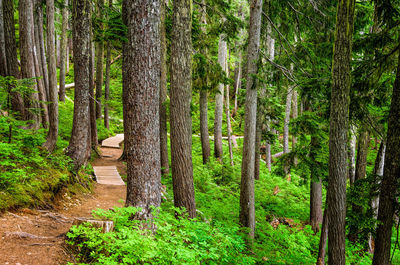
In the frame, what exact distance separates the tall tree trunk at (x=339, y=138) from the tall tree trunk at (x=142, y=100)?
3.30 metres

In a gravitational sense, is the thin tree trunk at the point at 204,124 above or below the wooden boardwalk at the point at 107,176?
above

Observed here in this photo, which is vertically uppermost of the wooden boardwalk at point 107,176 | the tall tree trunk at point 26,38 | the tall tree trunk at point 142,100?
the tall tree trunk at point 26,38

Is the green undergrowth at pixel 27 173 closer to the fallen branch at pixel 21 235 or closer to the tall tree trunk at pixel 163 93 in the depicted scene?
the fallen branch at pixel 21 235

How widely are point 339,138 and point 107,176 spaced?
7.97 meters

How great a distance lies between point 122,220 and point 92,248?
0.54 m

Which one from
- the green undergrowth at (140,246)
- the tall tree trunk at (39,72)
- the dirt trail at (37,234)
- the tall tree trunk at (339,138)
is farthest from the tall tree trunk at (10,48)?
the tall tree trunk at (339,138)

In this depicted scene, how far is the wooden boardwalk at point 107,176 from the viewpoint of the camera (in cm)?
870

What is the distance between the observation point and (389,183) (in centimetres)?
398

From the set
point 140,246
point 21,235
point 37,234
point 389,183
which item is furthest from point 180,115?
point 389,183

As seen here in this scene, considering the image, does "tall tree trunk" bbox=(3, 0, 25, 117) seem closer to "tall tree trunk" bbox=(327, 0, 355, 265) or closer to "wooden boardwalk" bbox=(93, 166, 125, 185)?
"wooden boardwalk" bbox=(93, 166, 125, 185)

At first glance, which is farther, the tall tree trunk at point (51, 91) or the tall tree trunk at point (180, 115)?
the tall tree trunk at point (51, 91)

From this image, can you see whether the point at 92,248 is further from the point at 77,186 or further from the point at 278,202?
the point at 278,202

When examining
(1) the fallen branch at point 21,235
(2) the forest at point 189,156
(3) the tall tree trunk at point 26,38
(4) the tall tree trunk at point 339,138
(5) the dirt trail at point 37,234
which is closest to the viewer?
(5) the dirt trail at point 37,234

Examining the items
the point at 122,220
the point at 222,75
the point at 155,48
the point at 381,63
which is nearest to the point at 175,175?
the point at 122,220
